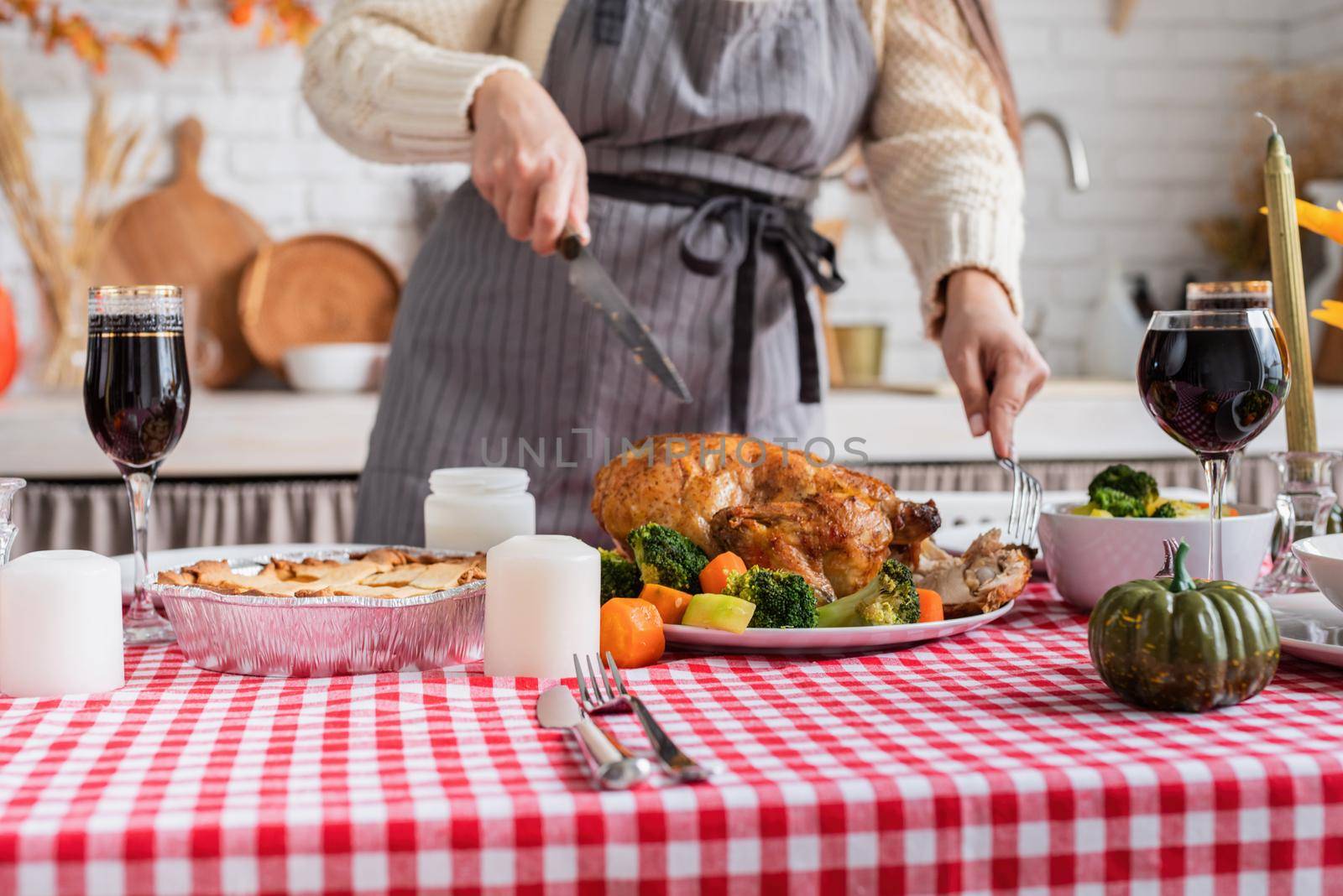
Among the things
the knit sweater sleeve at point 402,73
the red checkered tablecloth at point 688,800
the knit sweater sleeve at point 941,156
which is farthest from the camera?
the knit sweater sleeve at point 941,156

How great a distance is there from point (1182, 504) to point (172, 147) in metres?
2.68

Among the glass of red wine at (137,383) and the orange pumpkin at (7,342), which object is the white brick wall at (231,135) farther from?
the glass of red wine at (137,383)

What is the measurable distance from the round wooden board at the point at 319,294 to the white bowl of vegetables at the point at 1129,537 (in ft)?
7.48

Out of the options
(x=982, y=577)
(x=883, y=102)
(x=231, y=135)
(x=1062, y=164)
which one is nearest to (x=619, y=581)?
(x=982, y=577)

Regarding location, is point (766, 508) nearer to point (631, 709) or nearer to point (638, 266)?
point (631, 709)

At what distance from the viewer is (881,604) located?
0.93m

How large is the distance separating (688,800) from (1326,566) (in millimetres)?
517

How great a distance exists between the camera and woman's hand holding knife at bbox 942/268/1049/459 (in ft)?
3.99

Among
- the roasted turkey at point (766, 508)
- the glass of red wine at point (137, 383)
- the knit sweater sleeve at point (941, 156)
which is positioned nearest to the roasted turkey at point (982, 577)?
the roasted turkey at point (766, 508)

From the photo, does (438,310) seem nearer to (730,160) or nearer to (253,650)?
(730,160)

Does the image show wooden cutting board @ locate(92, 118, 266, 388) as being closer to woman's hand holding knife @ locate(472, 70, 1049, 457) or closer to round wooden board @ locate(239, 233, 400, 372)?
round wooden board @ locate(239, 233, 400, 372)

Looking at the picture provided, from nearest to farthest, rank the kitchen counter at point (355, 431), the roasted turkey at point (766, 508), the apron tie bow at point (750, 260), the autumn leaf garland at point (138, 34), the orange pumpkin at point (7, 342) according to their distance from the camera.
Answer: the roasted turkey at point (766, 508) → the apron tie bow at point (750, 260) → the kitchen counter at point (355, 431) → the orange pumpkin at point (7, 342) → the autumn leaf garland at point (138, 34)

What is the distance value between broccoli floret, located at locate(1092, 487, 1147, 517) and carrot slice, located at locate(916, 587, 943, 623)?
0.20 meters

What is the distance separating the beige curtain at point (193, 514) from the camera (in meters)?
2.55
